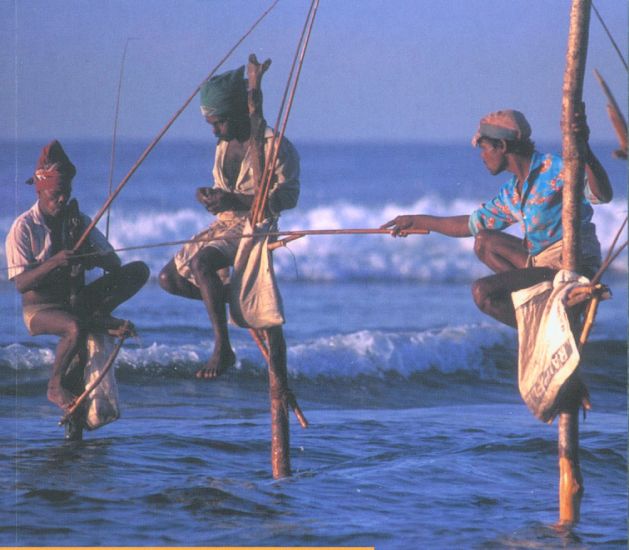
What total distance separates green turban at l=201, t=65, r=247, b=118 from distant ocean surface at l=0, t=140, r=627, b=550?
957mm

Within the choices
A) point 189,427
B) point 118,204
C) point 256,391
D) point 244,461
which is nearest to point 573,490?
point 244,461

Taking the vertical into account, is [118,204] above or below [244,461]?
above

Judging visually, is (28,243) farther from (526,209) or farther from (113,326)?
(526,209)

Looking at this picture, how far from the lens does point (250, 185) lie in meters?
5.50

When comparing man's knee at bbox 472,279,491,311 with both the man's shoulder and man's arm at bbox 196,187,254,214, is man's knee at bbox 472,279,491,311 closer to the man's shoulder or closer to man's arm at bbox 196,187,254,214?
man's arm at bbox 196,187,254,214

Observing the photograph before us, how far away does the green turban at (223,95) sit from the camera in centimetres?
527

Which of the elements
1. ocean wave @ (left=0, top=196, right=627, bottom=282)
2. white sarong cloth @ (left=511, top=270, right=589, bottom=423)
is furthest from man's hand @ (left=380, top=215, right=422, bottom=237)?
ocean wave @ (left=0, top=196, right=627, bottom=282)

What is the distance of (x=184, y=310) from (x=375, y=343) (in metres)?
Answer: 2.90

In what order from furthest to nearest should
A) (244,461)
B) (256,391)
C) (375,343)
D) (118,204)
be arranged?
1. (118,204)
2. (375,343)
3. (256,391)
4. (244,461)

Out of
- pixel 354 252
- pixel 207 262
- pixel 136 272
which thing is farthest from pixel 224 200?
pixel 354 252

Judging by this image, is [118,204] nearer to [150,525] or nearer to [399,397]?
[399,397]

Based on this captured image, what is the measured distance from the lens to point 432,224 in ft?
16.6

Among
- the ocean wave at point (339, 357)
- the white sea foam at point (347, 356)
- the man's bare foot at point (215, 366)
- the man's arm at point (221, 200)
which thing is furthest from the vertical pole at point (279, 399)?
the white sea foam at point (347, 356)

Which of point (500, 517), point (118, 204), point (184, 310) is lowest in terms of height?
point (500, 517)
